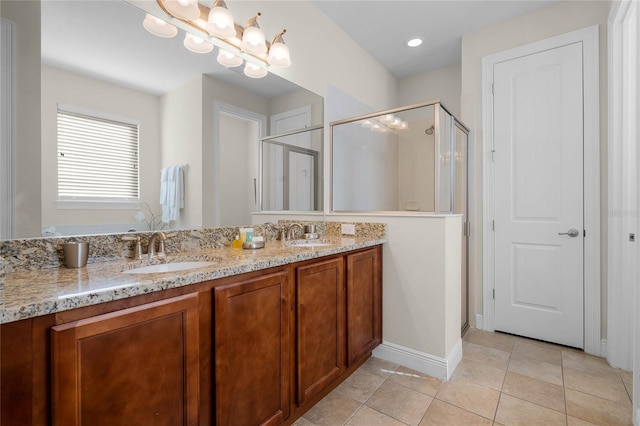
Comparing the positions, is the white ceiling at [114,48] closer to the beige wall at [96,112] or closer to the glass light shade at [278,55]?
the beige wall at [96,112]

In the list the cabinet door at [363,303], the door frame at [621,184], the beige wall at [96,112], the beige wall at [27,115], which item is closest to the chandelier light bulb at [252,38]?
the beige wall at [96,112]

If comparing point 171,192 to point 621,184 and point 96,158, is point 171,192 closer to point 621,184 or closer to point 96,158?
point 96,158

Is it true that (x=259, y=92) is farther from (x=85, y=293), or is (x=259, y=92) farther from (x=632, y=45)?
(x=632, y=45)

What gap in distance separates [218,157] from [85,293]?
110 cm

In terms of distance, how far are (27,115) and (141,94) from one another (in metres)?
0.44

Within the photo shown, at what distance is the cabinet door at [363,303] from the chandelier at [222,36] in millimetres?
1327

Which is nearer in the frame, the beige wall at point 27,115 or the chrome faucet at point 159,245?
the beige wall at point 27,115

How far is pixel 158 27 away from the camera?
56.4 inches

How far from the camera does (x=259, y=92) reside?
1.96 meters

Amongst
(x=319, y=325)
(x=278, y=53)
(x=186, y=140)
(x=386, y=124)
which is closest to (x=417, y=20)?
(x=386, y=124)

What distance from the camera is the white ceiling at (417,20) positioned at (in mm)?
2379

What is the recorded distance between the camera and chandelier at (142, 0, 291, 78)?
4.68 ft

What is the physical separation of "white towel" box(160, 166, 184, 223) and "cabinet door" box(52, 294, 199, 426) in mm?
670

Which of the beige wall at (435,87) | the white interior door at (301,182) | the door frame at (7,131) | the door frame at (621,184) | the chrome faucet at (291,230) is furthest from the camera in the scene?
the beige wall at (435,87)
